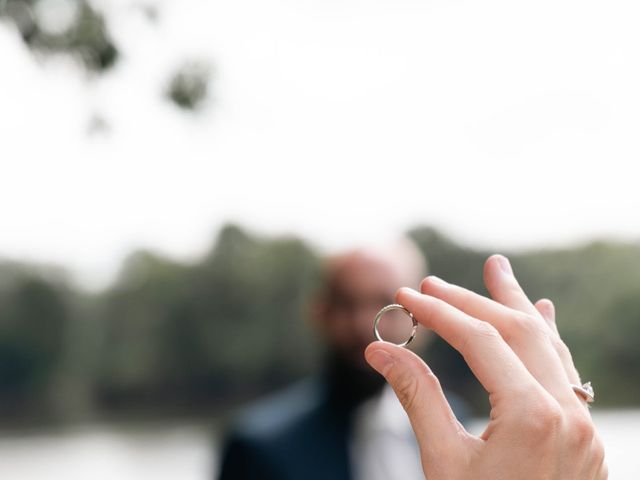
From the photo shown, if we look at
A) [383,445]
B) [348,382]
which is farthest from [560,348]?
[348,382]

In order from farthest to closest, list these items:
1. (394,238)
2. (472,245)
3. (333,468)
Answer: (472,245) < (394,238) < (333,468)

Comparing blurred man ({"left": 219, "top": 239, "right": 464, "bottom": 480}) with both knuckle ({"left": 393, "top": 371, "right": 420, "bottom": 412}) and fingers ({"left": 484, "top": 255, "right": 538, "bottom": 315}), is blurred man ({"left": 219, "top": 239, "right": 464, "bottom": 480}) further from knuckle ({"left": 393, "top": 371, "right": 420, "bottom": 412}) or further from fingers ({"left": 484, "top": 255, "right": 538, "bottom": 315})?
knuckle ({"left": 393, "top": 371, "right": 420, "bottom": 412})

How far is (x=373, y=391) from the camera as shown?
4.27m

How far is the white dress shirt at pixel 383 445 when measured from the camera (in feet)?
12.9

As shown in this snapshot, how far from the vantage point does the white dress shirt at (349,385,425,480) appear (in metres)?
3.93

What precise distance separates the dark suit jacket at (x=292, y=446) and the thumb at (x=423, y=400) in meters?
2.52

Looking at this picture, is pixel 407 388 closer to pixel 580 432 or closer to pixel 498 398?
pixel 498 398

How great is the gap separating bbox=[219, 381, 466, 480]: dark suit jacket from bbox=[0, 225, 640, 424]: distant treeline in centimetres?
4069

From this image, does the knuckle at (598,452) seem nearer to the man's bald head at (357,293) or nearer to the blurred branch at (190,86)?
→ the man's bald head at (357,293)

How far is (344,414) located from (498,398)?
283cm

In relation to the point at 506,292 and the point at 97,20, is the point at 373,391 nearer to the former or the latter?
the point at 97,20

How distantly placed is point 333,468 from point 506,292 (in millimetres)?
2537

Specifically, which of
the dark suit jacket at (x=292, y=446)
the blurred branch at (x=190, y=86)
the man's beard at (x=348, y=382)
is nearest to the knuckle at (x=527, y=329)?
the dark suit jacket at (x=292, y=446)

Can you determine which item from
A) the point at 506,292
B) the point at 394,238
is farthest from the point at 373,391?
the point at 506,292
